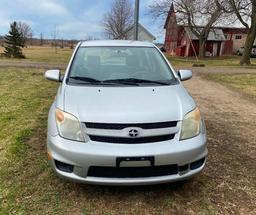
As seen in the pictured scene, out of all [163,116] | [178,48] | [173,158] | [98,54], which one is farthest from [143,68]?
[178,48]

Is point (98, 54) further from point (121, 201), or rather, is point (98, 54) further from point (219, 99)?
point (219, 99)

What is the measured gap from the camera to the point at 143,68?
4.73 m

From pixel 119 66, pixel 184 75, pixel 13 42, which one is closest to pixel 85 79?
pixel 119 66

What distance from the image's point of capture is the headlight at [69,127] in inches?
129

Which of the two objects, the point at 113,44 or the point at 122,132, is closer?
the point at 122,132

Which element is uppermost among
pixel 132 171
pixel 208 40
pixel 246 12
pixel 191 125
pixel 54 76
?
pixel 246 12

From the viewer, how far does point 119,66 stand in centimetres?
470

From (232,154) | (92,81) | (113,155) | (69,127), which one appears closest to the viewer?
(113,155)

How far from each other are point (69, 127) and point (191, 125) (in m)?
1.26

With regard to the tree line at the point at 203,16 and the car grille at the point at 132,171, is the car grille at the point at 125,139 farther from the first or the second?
the tree line at the point at 203,16

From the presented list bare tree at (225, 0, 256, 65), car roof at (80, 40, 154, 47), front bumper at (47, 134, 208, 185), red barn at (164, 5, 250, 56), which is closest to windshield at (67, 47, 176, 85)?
car roof at (80, 40, 154, 47)

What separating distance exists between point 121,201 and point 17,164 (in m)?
1.60

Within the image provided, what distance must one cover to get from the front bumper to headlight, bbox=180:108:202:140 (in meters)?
0.07

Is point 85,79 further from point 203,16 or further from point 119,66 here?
point 203,16
